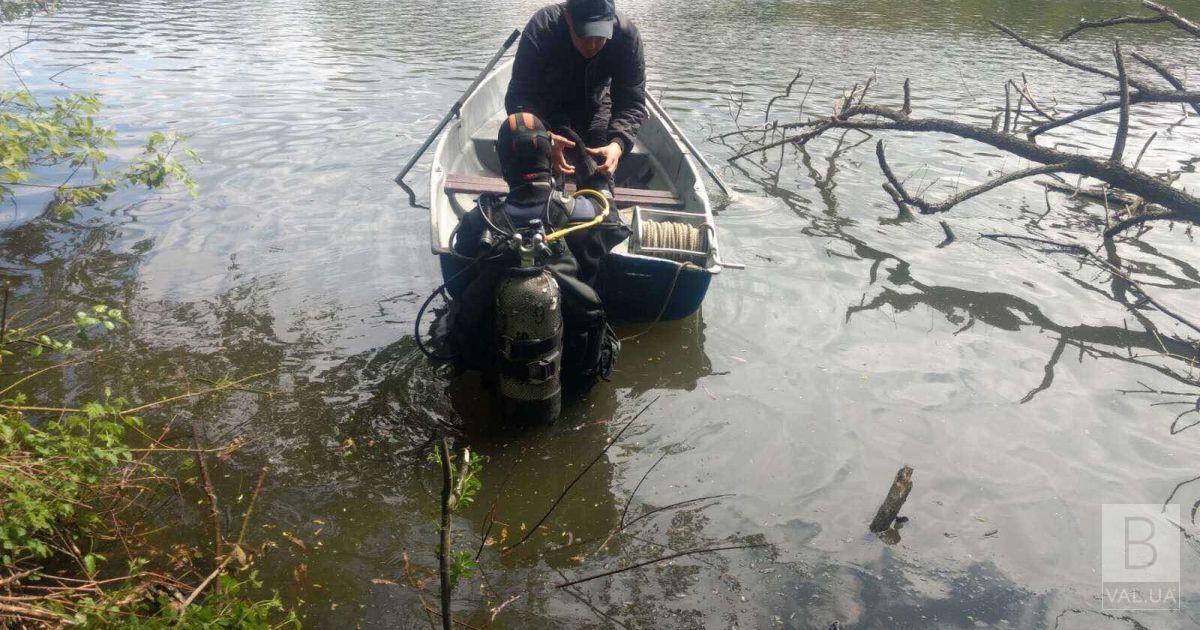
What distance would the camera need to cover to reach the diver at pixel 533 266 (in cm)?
366

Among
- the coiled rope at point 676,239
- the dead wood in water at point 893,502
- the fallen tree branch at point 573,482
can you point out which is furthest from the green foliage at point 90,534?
the coiled rope at point 676,239

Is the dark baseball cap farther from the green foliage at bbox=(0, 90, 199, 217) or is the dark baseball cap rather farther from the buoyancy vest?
the green foliage at bbox=(0, 90, 199, 217)

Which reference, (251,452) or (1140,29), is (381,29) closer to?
(251,452)

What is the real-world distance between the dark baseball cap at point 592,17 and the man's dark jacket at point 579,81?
32 centimetres

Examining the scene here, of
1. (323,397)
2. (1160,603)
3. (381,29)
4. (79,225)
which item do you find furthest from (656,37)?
(1160,603)

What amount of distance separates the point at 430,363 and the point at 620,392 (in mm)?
1295

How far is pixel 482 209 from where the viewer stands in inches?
149

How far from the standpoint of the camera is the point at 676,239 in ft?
17.2

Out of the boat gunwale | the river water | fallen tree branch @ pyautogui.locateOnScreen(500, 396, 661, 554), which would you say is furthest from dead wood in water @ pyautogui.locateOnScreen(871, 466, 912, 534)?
the boat gunwale

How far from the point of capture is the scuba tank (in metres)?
3.55

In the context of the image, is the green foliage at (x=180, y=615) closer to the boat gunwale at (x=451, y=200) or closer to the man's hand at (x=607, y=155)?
the boat gunwale at (x=451, y=200)

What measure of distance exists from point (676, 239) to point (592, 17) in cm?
162

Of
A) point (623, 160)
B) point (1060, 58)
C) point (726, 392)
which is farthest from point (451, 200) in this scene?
point (1060, 58)

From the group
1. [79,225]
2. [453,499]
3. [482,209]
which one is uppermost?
[482,209]
